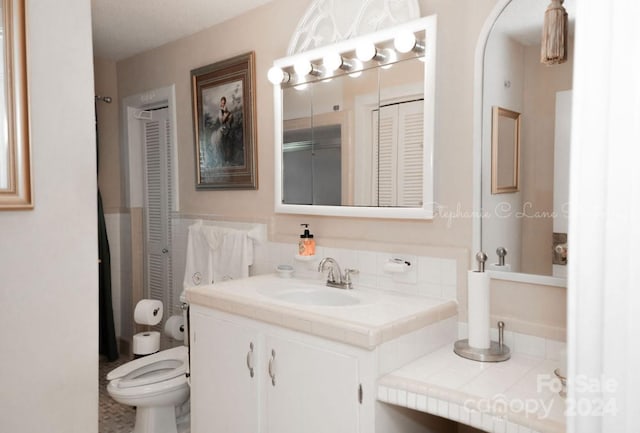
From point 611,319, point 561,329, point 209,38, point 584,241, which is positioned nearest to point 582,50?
point 584,241

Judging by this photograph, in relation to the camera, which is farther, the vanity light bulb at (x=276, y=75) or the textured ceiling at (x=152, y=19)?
the textured ceiling at (x=152, y=19)

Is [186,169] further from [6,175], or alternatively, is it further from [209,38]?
[6,175]

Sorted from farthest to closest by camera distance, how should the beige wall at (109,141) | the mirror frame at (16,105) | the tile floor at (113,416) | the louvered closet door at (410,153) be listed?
1. the beige wall at (109,141)
2. the tile floor at (113,416)
3. the louvered closet door at (410,153)
4. the mirror frame at (16,105)

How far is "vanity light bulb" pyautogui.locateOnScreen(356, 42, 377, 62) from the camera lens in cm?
212

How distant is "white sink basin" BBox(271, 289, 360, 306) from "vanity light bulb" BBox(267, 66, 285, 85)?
111 cm

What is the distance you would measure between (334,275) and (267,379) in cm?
62

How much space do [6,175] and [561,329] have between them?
191cm

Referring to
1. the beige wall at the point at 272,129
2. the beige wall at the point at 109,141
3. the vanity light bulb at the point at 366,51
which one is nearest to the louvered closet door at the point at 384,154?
the beige wall at the point at 272,129

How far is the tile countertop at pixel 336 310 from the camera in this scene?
1572mm

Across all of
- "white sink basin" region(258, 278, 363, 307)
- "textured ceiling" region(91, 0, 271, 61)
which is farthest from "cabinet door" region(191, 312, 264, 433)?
"textured ceiling" region(91, 0, 271, 61)

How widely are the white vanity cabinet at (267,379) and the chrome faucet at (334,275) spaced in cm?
49

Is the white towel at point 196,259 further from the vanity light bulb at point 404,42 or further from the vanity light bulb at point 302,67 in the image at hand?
the vanity light bulb at point 404,42

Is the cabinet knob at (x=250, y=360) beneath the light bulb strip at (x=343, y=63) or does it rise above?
beneath

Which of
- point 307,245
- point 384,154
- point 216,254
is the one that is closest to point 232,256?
point 216,254
